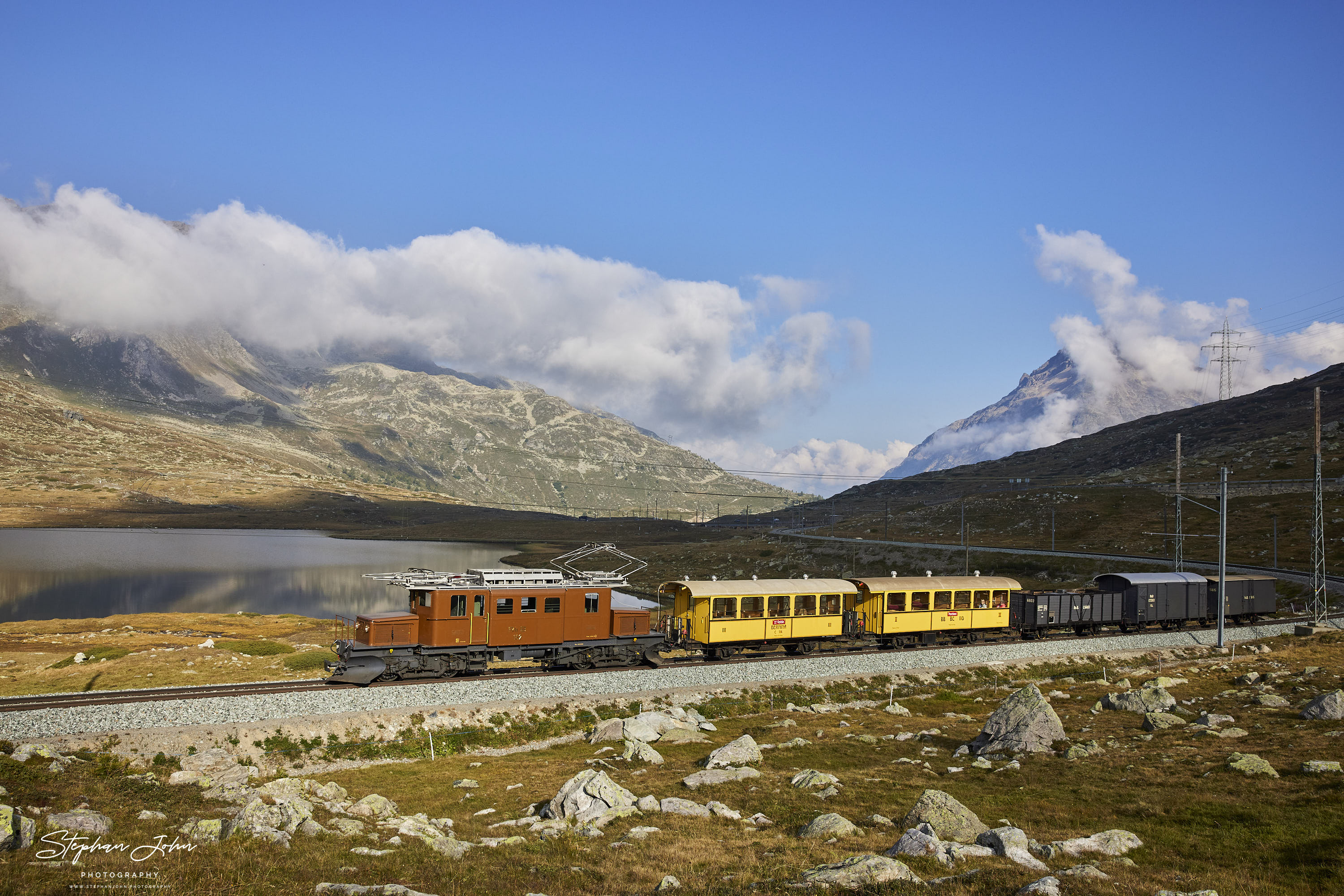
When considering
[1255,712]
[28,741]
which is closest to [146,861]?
[28,741]

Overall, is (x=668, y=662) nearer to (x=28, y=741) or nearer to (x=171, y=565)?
(x=28, y=741)

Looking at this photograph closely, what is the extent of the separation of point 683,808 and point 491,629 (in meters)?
18.2

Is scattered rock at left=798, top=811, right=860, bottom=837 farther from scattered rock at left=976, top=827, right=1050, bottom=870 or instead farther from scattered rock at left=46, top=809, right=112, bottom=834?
scattered rock at left=46, top=809, right=112, bottom=834

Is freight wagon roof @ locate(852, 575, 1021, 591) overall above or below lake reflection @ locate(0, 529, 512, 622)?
above

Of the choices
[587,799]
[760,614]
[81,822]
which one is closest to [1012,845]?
[587,799]

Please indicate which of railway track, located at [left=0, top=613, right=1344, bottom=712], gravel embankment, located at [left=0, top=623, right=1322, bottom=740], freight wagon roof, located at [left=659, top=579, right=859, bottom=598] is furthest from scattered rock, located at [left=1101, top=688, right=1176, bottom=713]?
freight wagon roof, located at [left=659, top=579, right=859, bottom=598]

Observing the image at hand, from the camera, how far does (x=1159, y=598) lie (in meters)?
59.2

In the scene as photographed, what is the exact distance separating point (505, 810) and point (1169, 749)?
2285cm

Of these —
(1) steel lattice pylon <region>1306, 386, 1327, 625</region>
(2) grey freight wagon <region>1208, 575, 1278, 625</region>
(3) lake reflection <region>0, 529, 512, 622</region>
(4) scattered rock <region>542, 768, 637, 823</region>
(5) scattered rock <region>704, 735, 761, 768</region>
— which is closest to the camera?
(4) scattered rock <region>542, 768, 637, 823</region>

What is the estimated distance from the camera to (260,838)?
1866 centimetres

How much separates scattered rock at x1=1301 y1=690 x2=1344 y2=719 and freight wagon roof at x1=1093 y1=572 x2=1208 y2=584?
2832 cm

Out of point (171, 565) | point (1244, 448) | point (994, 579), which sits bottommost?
point (171, 565)

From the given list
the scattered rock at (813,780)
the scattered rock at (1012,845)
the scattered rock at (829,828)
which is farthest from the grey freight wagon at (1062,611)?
the scattered rock at (1012,845)

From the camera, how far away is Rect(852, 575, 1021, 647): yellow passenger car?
49094mm
